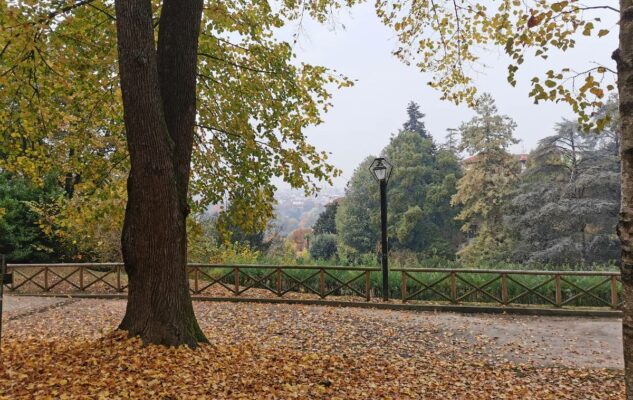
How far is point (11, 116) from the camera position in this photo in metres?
7.44

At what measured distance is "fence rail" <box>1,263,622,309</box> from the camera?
451 inches

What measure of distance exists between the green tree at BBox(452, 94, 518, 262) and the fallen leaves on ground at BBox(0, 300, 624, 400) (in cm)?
2300

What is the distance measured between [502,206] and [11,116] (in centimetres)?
2887

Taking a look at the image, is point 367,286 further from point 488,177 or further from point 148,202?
point 488,177

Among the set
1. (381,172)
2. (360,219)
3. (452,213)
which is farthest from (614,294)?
(360,219)

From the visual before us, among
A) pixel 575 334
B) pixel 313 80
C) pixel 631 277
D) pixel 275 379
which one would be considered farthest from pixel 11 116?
pixel 575 334

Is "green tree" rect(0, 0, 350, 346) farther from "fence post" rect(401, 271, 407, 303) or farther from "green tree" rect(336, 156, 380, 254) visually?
"green tree" rect(336, 156, 380, 254)

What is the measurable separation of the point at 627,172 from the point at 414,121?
166 ft

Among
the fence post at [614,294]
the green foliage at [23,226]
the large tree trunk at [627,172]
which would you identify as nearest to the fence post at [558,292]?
the fence post at [614,294]

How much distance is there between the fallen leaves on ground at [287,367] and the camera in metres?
4.40

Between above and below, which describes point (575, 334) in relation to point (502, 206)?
below

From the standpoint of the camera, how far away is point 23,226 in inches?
683

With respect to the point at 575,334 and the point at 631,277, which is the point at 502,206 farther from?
the point at 631,277

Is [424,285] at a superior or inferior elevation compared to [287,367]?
superior
